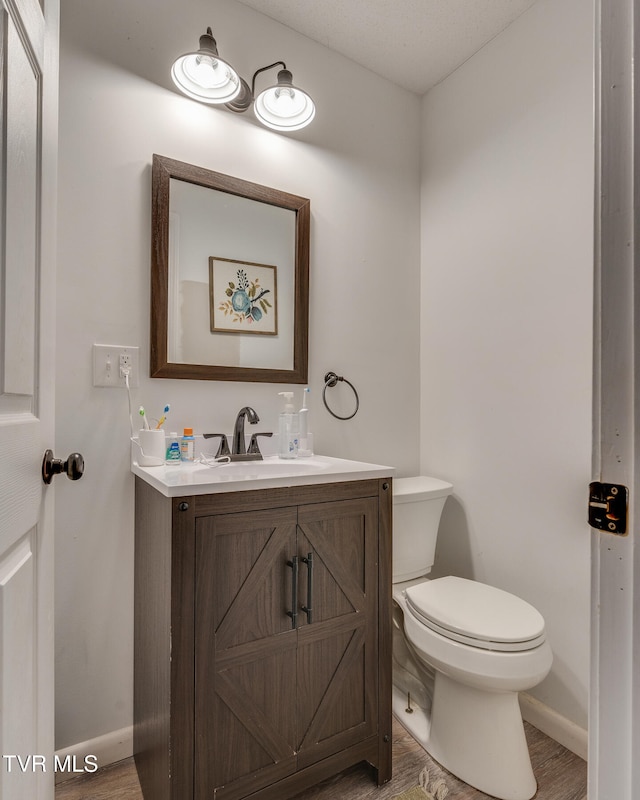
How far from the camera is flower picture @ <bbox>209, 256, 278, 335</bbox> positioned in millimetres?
1571

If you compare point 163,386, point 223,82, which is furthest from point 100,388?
point 223,82

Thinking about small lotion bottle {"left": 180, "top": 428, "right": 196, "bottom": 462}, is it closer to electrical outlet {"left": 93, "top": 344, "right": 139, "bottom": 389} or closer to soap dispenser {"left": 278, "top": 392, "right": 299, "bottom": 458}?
electrical outlet {"left": 93, "top": 344, "right": 139, "bottom": 389}

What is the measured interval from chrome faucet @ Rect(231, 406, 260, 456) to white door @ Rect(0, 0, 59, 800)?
68cm

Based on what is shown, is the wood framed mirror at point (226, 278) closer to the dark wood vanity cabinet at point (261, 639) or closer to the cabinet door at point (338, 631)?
the dark wood vanity cabinet at point (261, 639)

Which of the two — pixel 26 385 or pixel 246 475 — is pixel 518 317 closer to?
pixel 246 475

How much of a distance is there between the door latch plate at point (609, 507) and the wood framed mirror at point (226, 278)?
1.24 metres

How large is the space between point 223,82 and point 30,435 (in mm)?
1330

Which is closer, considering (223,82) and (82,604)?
(82,604)

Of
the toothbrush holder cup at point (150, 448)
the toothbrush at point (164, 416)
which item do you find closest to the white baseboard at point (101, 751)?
the toothbrush holder cup at point (150, 448)

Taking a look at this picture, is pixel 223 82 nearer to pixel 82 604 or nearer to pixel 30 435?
pixel 30 435

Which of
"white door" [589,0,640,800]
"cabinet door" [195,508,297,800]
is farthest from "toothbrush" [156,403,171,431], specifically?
"white door" [589,0,640,800]

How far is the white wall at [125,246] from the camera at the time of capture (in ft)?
4.36

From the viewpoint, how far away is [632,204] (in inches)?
20.5

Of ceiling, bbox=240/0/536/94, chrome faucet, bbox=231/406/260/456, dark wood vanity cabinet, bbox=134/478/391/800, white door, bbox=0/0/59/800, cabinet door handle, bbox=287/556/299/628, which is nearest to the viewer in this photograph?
white door, bbox=0/0/59/800
